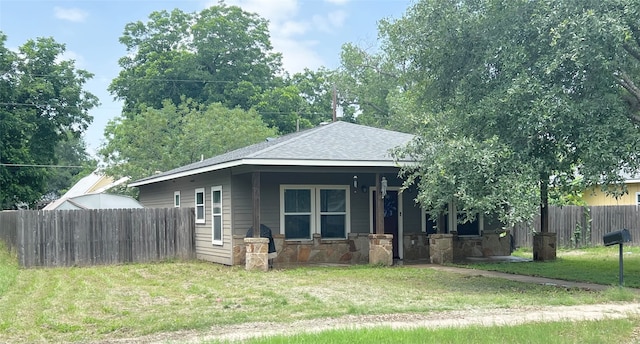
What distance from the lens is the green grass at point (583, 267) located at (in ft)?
43.4

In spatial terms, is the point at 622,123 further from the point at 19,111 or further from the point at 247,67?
the point at 247,67

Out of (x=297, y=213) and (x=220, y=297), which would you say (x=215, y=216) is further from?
(x=220, y=297)

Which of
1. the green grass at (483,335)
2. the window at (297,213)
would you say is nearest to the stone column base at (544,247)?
the window at (297,213)

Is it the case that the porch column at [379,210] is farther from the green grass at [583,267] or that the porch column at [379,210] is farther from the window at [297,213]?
the green grass at [583,267]

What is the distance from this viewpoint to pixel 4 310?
31.6ft

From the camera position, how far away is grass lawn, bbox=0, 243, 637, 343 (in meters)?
8.31

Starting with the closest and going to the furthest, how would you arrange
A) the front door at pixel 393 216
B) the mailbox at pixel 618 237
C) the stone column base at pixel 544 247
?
the mailbox at pixel 618 237 < the stone column base at pixel 544 247 < the front door at pixel 393 216

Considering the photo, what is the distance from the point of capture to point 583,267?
15.7 m

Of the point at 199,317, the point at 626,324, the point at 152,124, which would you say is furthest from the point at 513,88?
the point at 152,124

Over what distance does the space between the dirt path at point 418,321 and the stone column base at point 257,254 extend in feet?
22.4

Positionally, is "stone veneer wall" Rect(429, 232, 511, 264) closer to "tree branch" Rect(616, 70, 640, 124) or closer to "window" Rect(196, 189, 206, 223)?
"tree branch" Rect(616, 70, 640, 124)

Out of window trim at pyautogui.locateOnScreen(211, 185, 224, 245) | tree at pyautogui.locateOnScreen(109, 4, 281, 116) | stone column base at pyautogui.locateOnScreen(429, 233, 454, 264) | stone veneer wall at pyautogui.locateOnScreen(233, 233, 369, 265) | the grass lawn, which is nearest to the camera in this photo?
the grass lawn

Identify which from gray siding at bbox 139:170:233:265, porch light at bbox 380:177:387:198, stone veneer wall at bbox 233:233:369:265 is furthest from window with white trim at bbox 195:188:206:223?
porch light at bbox 380:177:387:198

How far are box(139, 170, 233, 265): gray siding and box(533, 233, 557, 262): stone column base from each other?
8.07 meters
